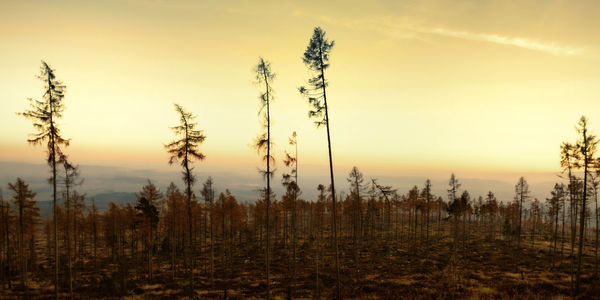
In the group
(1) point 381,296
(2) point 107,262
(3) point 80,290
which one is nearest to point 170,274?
(3) point 80,290

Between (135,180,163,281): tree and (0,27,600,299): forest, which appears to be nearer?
(0,27,600,299): forest

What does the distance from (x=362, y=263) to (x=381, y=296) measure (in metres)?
19.7

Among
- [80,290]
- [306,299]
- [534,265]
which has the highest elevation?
[306,299]

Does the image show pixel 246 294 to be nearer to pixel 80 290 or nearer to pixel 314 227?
pixel 80 290

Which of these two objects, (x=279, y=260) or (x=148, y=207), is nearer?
(x=148, y=207)

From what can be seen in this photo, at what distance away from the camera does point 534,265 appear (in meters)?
40.4

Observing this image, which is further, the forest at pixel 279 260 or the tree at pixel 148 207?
the tree at pixel 148 207

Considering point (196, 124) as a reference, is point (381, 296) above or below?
below

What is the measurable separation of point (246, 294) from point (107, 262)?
1680 inches

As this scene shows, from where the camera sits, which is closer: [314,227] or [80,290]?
[80,290]

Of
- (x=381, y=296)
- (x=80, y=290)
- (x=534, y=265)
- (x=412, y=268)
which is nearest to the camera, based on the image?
(x=381, y=296)

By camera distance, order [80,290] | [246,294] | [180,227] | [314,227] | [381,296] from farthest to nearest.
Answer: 1. [314,227]
2. [180,227]
3. [80,290]
4. [246,294]
5. [381,296]

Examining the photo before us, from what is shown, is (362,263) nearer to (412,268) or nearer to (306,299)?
(412,268)

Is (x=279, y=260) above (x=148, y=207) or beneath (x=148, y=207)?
beneath
